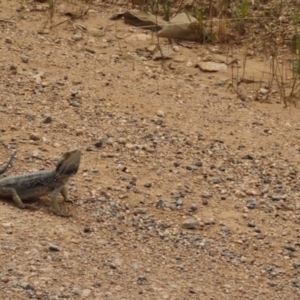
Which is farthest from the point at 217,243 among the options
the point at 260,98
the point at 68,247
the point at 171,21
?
the point at 171,21

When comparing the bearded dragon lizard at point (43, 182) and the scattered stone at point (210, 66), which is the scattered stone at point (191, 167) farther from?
the scattered stone at point (210, 66)

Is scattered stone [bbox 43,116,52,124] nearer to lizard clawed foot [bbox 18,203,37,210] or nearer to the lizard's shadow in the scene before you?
the lizard's shadow

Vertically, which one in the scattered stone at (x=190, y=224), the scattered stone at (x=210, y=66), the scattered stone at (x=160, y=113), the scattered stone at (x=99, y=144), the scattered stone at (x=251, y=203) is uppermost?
the scattered stone at (x=210, y=66)

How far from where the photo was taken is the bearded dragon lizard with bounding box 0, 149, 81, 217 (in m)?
5.68

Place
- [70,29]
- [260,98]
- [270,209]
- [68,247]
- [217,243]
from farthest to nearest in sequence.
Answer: [70,29], [260,98], [270,209], [217,243], [68,247]

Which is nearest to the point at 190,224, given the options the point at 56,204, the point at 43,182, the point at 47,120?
the point at 56,204

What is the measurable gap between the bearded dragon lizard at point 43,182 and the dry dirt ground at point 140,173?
0.28ft

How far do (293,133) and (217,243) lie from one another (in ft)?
5.79

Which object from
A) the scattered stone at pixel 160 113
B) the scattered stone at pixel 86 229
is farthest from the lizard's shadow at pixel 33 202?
the scattered stone at pixel 160 113

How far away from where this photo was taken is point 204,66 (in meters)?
8.07

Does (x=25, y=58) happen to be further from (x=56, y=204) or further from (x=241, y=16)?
(x=56, y=204)

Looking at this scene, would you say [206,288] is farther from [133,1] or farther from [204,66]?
[133,1]

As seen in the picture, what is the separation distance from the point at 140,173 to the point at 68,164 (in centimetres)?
77

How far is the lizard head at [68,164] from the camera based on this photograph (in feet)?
18.6
